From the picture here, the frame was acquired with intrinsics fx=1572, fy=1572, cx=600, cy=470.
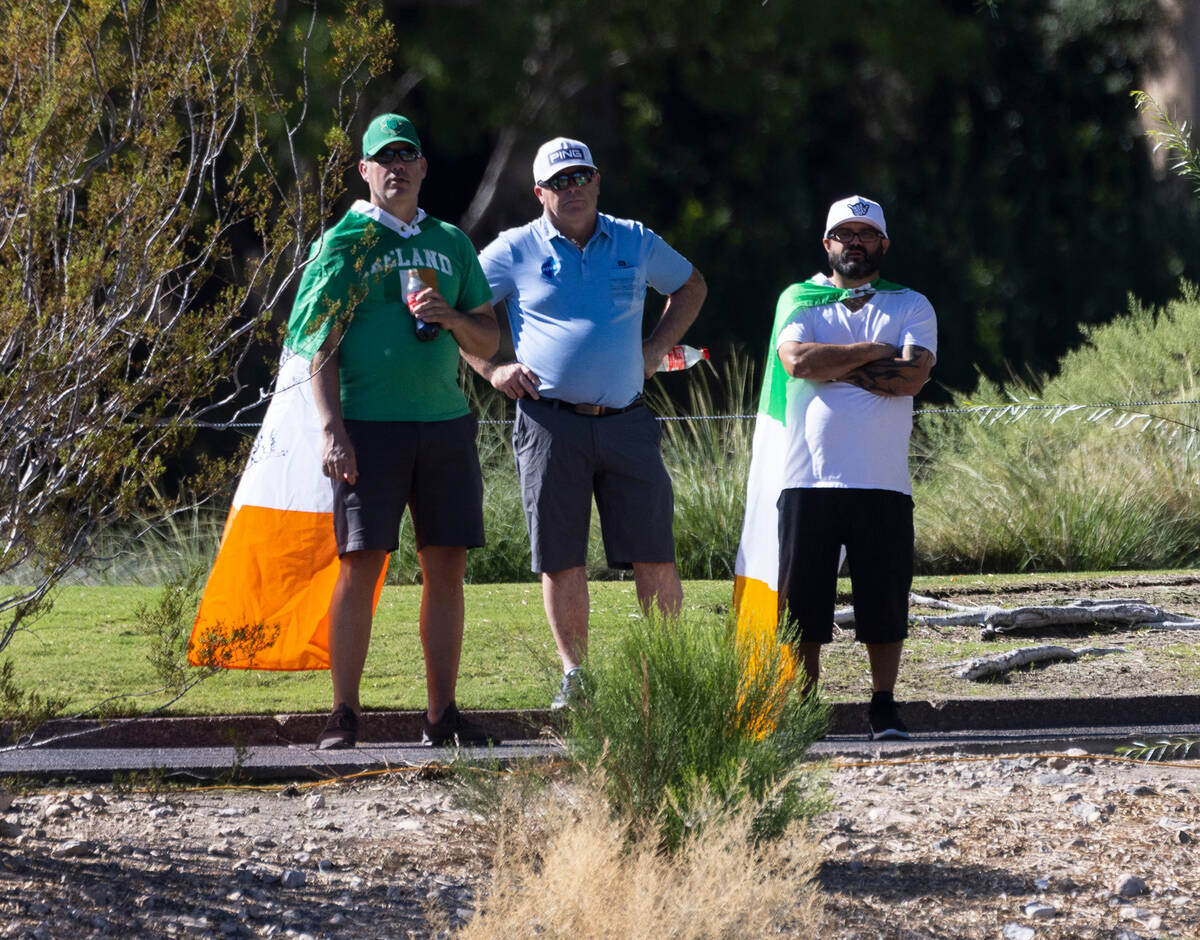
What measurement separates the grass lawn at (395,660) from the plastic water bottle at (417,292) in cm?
120

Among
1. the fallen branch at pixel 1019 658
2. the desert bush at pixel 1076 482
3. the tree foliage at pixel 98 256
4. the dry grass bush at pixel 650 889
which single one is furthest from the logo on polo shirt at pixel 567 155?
the desert bush at pixel 1076 482

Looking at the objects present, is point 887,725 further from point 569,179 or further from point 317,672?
point 317,672

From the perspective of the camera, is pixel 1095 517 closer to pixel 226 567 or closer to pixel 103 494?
pixel 226 567

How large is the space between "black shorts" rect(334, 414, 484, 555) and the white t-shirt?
120cm

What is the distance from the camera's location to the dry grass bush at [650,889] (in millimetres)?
3230

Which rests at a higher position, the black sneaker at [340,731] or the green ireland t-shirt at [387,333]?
the green ireland t-shirt at [387,333]

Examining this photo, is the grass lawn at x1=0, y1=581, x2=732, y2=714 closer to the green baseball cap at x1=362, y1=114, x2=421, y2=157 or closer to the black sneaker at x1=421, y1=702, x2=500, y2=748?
the black sneaker at x1=421, y1=702, x2=500, y2=748

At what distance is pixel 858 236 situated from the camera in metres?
5.88

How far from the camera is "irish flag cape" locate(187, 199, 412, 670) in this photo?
628cm

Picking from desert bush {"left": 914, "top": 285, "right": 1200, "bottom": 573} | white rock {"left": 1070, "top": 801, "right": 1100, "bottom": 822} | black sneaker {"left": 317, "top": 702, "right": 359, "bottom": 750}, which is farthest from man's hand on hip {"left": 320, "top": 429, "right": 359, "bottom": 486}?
desert bush {"left": 914, "top": 285, "right": 1200, "bottom": 573}

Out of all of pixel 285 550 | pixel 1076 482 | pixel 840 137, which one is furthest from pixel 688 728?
pixel 840 137

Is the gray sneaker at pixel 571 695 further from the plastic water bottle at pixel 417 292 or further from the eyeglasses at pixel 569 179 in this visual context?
the eyeglasses at pixel 569 179

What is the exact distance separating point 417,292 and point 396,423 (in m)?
0.46

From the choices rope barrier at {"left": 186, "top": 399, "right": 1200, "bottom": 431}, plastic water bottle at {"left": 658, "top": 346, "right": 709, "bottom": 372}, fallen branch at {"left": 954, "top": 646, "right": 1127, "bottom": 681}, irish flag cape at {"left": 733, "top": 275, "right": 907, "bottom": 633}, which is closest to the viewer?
rope barrier at {"left": 186, "top": 399, "right": 1200, "bottom": 431}
